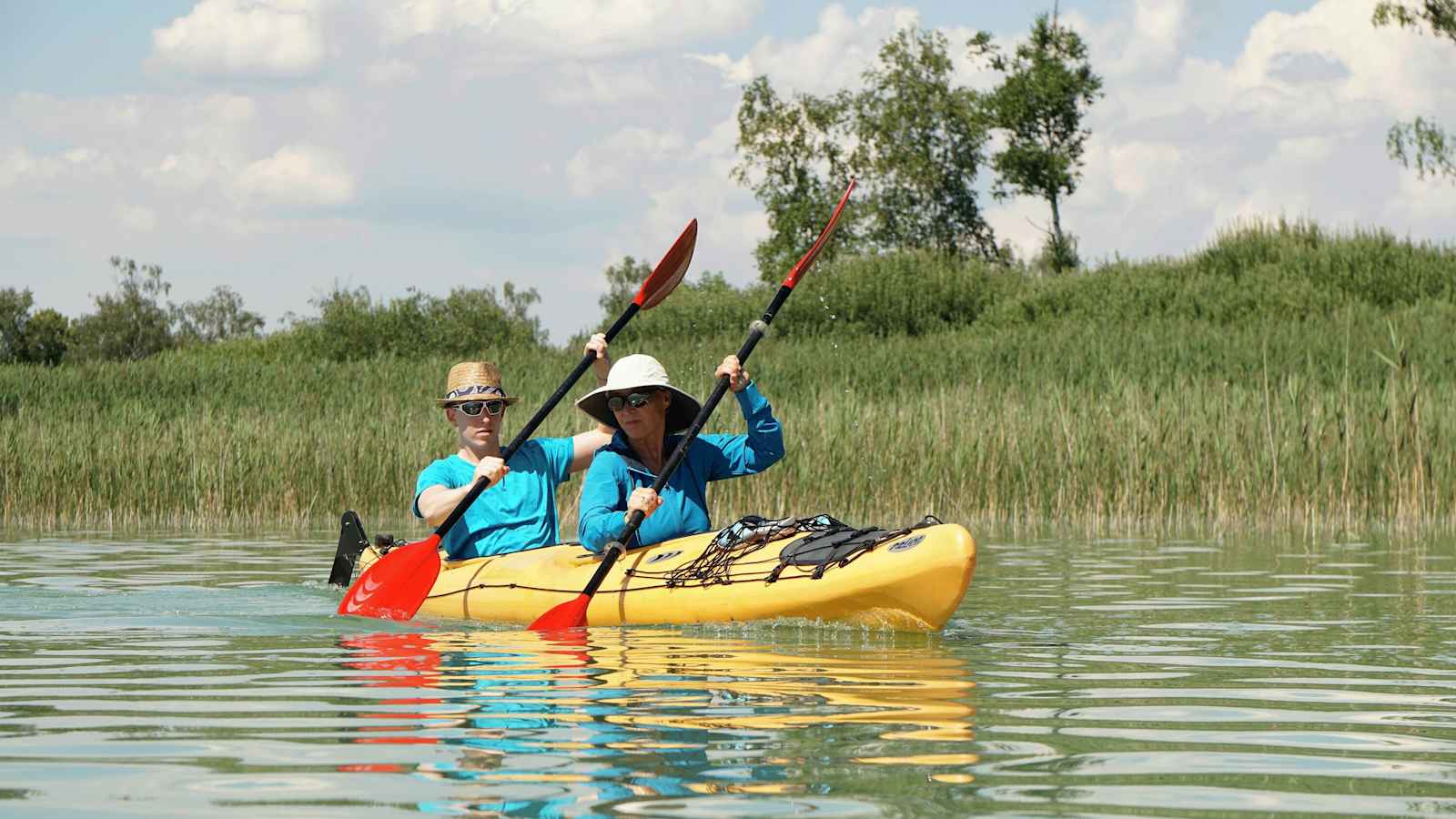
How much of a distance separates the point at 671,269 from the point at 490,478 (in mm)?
2783

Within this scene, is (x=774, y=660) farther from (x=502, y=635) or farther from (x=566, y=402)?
(x=566, y=402)

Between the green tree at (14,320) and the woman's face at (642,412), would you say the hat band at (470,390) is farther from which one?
the green tree at (14,320)

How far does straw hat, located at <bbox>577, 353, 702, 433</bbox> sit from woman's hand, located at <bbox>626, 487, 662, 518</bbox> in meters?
0.41

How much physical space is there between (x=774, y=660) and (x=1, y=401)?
20766mm

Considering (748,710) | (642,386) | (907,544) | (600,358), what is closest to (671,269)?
(600,358)

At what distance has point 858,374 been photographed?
78.2 feet

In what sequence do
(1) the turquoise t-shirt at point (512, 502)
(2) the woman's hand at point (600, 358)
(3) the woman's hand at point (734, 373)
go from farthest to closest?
(2) the woman's hand at point (600, 358)
(1) the turquoise t-shirt at point (512, 502)
(3) the woman's hand at point (734, 373)

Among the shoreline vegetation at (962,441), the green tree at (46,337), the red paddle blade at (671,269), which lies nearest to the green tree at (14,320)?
the green tree at (46,337)

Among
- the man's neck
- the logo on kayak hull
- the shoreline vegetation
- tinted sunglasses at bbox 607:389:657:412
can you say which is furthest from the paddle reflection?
the shoreline vegetation

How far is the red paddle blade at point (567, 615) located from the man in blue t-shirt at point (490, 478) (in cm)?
64

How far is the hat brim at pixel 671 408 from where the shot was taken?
7.15 metres

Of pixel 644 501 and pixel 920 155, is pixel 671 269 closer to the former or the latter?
pixel 644 501

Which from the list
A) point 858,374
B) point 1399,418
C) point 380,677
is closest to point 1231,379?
point 858,374

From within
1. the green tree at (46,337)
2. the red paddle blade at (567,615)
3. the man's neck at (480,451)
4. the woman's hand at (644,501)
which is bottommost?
the red paddle blade at (567,615)
